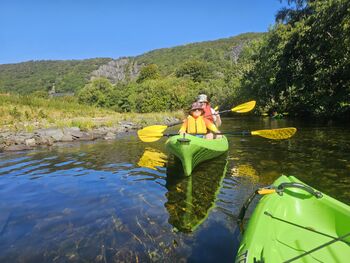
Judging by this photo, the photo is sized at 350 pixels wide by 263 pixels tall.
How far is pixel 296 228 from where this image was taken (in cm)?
353

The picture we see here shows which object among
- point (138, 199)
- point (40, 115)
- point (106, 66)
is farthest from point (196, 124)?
point (106, 66)

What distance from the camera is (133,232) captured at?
14.7 feet

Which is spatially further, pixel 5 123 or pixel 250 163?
pixel 5 123

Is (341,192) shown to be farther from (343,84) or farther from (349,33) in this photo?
(343,84)

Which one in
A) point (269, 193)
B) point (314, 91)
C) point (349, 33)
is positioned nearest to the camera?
point (269, 193)

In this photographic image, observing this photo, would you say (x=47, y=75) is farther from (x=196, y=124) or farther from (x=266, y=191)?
(x=266, y=191)

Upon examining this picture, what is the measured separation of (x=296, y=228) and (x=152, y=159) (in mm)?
6725

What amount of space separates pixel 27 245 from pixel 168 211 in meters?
2.09

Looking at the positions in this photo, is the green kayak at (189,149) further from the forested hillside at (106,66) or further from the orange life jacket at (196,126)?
the forested hillside at (106,66)

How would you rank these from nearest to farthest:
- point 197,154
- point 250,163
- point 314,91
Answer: point 197,154
point 250,163
point 314,91

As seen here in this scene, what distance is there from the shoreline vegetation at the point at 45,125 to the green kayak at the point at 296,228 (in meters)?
11.4

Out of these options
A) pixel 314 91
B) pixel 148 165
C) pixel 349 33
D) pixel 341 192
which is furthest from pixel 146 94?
pixel 341 192

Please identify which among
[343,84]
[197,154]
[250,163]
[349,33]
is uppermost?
[349,33]

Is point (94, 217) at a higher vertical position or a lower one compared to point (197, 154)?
lower
